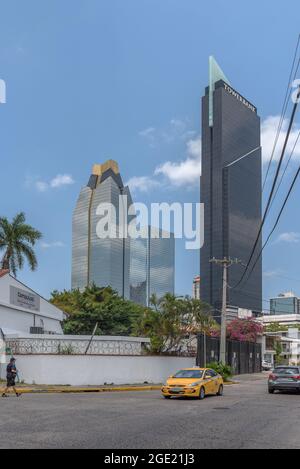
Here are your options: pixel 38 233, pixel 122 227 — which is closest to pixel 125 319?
pixel 38 233

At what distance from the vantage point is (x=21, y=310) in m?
41.3

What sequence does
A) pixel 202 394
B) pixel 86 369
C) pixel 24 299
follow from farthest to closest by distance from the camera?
pixel 24 299 → pixel 86 369 → pixel 202 394

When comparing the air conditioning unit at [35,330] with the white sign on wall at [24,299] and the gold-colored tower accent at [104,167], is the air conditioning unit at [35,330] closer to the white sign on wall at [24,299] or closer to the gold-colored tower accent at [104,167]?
the white sign on wall at [24,299]

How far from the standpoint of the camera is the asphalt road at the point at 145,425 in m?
11.4

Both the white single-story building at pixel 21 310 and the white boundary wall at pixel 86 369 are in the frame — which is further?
the white single-story building at pixel 21 310

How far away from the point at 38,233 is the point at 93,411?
A: 136 ft

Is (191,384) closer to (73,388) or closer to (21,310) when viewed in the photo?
(73,388)

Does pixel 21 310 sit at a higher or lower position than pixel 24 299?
lower

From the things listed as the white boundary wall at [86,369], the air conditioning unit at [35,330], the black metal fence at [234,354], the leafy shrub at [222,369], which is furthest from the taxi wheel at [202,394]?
the air conditioning unit at [35,330]

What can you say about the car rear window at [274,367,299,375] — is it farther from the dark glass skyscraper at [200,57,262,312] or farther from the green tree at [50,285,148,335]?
the green tree at [50,285,148,335]

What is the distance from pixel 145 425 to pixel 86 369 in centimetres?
1836

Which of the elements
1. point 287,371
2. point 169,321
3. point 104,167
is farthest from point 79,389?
point 104,167

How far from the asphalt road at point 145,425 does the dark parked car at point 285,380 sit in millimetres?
8560
